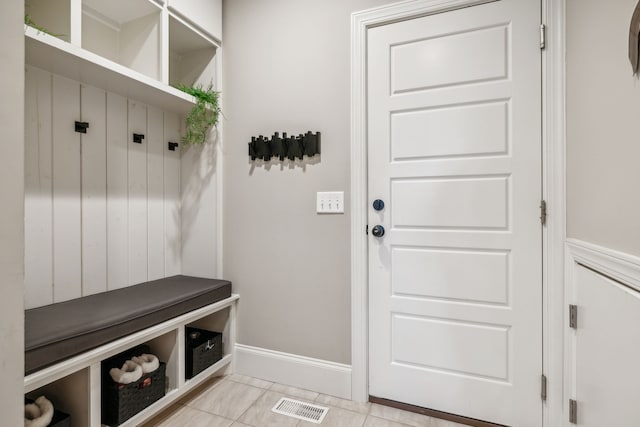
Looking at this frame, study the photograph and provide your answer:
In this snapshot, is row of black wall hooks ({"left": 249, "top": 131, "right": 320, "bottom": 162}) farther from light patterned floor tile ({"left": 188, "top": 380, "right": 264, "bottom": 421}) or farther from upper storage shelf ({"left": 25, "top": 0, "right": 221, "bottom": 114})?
light patterned floor tile ({"left": 188, "top": 380, "right": 264, "bottom": 421})

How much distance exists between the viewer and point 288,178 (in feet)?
6.37

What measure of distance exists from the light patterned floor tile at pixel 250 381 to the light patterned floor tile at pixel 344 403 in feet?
1.16

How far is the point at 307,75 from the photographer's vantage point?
6.17 feet

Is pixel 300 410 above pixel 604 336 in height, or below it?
below

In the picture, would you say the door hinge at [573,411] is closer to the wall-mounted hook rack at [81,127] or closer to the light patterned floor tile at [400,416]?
the light patterned floor tile at [400,416]

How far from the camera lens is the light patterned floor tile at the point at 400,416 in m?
1.59

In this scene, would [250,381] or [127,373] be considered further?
[250,381]

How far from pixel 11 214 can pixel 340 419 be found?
159cm

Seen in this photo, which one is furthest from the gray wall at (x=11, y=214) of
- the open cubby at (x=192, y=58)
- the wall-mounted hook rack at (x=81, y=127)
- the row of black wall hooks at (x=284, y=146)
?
the open cubby at (x=192, y=58)

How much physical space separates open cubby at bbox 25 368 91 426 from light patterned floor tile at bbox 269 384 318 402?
0.94 meters

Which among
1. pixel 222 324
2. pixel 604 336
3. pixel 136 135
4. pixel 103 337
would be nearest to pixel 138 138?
pixel 136 135

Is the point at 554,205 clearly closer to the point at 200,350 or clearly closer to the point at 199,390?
the point at 200,350

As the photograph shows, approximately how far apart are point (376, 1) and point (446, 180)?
1055 mm

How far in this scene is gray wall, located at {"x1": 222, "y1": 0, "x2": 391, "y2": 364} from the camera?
182 centimetres
